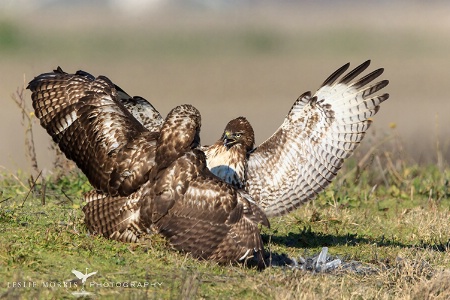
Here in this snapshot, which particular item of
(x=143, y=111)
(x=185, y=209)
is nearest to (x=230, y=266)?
(x=185, y=209)

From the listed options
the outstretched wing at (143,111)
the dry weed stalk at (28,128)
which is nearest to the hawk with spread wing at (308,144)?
the outstretched wing at (143,111)

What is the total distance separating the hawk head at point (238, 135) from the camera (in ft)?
30.9

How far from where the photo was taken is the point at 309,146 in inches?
381

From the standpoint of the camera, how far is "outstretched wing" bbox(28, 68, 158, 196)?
8.48 m

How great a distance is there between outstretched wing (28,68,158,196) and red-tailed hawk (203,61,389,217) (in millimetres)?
1143

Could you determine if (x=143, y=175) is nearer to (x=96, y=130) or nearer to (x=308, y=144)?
(x=96, y=130)

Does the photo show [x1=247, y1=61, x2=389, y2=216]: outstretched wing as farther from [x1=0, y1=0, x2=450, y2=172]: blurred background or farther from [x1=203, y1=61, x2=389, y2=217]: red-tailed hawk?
[x1=0, y1=0, x2=450, y2=172]: blurred background

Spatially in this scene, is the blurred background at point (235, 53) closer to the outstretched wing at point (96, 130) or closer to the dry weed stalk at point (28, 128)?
the dry weed stalk at point (28, 128)

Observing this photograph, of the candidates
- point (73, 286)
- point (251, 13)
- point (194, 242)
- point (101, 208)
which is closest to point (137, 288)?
point (73, 286)

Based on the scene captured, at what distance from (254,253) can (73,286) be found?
1601 millimetres

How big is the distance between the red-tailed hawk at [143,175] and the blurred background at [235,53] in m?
4.54

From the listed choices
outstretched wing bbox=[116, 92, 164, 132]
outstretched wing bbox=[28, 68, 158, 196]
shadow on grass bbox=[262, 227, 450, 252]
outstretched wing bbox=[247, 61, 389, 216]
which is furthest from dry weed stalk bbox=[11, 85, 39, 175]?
shadow on grass bbox=[262, 227, 450, 252]

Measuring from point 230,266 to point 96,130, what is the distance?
1758mm

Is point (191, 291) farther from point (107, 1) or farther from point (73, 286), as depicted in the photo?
point (107, 1)
